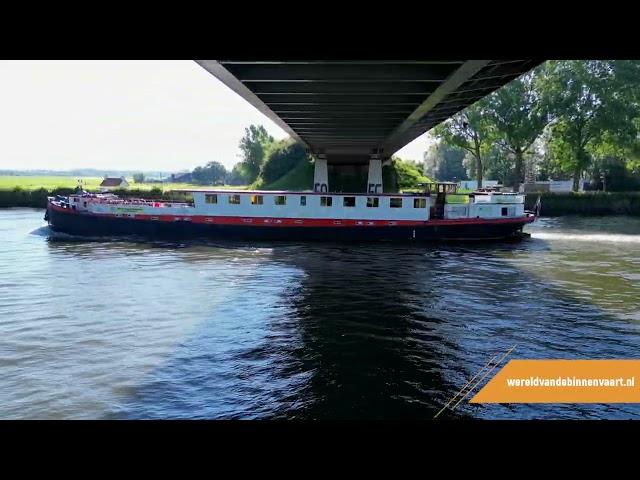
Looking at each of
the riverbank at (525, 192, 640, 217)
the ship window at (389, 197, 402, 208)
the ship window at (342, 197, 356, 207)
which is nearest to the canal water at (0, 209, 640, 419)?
the ship window at (389, 197, 402, 208)

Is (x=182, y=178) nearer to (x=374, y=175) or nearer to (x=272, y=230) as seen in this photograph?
(x=374, y=175)

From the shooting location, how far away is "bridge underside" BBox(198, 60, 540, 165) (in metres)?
16.3

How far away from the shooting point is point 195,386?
1147 cm

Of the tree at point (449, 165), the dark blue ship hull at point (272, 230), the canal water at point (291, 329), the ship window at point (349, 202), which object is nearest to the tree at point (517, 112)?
the dark blue ship hull at point (272, 230)

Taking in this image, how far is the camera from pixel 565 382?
13.9 m

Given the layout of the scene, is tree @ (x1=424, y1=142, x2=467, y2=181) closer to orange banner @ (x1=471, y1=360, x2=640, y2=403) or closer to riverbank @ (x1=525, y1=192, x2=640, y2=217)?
riverbank @ (x1=525, y1=192, x2=640, y2=217)

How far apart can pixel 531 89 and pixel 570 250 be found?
43.8 meters

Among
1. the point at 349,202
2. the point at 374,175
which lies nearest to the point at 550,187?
the point at 374,175

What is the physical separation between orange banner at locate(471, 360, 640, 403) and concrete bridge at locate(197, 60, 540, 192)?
813 centimetres

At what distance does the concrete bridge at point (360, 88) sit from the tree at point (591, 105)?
3999 cm

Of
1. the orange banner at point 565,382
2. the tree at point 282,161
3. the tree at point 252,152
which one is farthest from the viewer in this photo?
the tree at point 252,152

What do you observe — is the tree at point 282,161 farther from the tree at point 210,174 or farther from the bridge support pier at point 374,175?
the tree at point 210,174

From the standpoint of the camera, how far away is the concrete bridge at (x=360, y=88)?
53.6 feet
